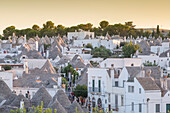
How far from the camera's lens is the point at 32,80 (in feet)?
213

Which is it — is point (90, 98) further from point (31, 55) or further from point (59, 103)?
point (31, 55)

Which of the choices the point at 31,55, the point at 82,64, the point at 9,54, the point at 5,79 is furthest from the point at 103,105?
the point at 9,54

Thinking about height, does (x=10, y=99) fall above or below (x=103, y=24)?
below

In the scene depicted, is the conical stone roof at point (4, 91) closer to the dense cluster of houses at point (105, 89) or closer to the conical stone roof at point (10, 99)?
the dense cluster of houses at point (105, 89)

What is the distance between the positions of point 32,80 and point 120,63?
10959mm

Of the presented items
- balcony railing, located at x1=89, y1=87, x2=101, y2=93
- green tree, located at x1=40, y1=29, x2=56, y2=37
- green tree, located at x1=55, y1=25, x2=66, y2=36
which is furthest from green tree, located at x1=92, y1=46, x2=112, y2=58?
green tree, located at x1=55, y1=25, x2=66, y2=36

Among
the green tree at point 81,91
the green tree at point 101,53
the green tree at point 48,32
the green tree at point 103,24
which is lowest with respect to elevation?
the green tree at point 81,91

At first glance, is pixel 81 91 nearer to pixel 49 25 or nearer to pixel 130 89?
pixel 130 89

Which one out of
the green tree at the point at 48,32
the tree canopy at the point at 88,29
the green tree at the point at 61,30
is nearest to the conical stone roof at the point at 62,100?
the tree canopy at the point at 88,29

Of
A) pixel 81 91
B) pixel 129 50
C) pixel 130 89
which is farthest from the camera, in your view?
pixel 129 50

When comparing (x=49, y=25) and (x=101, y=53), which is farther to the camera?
(x=49, y=25)

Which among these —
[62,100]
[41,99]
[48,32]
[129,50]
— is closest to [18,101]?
[41,99]

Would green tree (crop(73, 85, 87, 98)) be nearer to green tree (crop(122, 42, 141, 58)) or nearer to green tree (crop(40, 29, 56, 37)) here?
green tree (crop(122, 42, 141, 58))

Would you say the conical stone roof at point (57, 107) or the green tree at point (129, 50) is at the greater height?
the green tree at point (129, 50)
